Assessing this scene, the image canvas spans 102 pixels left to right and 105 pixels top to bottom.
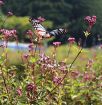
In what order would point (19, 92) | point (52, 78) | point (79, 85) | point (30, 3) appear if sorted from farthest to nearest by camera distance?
point (30, 3) → point (79, 85) → point (52, 78) → point (19, 92)

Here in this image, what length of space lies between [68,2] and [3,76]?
1485 inches

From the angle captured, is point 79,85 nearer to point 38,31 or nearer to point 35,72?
point 35,72

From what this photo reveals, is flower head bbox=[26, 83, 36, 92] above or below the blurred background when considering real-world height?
below

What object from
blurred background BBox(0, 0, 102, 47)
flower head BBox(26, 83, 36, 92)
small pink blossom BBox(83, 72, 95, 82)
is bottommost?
small pink blossom BBox(83, 72, 95, 82)

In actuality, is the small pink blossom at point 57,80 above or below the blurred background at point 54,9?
below

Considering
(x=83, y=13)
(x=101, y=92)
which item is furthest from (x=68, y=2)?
(x=101, y=92)

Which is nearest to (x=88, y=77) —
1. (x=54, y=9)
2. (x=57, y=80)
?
(x=57, y=80)

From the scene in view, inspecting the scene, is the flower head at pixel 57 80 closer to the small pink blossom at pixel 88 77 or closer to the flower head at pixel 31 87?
the flower head at pixel 31 87

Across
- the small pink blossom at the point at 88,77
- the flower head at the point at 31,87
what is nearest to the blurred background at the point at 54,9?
the small pink blossom at the point at 88,77

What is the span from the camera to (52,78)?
4.81m

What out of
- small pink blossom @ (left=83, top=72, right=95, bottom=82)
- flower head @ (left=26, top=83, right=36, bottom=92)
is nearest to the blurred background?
small pink blossom @ (left=83, top=72, right=95, bottom=82)

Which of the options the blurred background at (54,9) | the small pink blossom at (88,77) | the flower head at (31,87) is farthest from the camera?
the blurred background at (54,9)

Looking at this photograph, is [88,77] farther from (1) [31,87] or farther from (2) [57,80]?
(1) [31,87]

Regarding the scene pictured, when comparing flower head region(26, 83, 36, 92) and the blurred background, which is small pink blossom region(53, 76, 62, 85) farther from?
the blurred background
